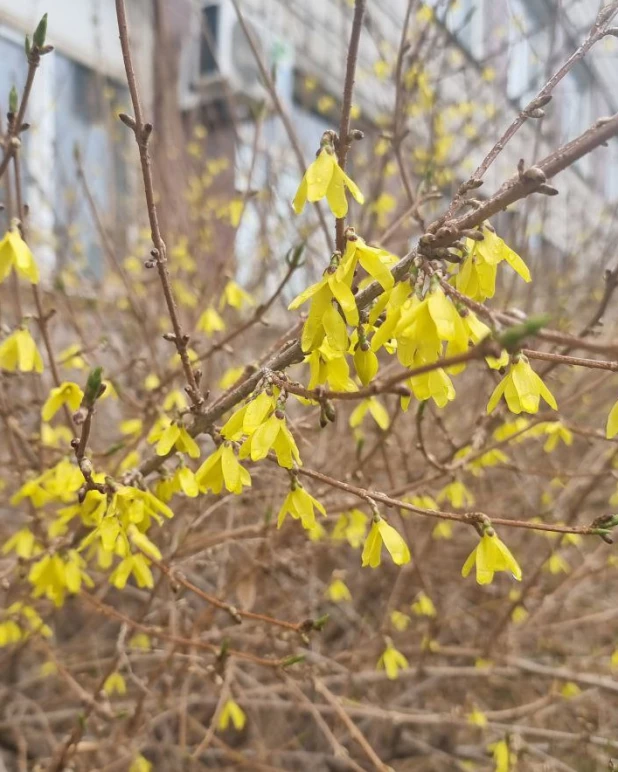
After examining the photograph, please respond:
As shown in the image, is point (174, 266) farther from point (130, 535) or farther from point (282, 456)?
point (282, 456)

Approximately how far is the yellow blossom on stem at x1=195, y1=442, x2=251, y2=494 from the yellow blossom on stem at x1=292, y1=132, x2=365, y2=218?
1.50 feet

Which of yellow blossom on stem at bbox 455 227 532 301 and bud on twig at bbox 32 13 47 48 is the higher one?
bud on twig at bbox 32 13 47 48

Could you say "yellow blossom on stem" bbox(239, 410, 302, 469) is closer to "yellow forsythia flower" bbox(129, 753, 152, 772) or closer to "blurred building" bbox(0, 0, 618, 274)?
"yellow forsythia flower" bbox(129, 753, 152, 772)

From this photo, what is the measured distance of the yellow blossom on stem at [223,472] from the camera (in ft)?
4.10

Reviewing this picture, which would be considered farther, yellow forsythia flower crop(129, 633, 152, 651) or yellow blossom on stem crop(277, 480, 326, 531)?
yellow forsythia flower crop(129, 633, 152, 651)

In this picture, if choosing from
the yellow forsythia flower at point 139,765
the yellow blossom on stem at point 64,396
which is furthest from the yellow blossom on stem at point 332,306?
the yellow forsythia flower at point 139,765

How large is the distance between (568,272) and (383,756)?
329 centimetres

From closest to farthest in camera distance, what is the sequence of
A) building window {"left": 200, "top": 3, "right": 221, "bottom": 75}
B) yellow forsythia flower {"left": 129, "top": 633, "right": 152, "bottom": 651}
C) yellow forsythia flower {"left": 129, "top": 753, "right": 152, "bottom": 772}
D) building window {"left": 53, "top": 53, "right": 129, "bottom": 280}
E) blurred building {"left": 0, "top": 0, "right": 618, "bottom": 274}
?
yellow forsythia flower {"left": 129, "top": 753, "right": 152, "bottom": 772}, yellow forsythia flower {"left": 129, "top": 633, "right": 152, "bottom": 651}, blurred building {"left": 0, "top": 0, "right": 618, "bottom": 274}, building window {"left": 53, "top": 53, "right": 129, "bottom": 280}, building window {"left": 200, "top": 3, "right": 221, "bottom": 75}

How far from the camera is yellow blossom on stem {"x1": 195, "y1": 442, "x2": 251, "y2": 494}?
125 cm

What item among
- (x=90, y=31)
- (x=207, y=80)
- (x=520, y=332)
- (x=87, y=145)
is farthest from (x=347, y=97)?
(x=90, y=31)

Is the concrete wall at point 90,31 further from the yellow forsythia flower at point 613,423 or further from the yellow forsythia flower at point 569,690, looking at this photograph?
the yellow forsythia flower at point 613,423

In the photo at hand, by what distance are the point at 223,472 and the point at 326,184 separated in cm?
54

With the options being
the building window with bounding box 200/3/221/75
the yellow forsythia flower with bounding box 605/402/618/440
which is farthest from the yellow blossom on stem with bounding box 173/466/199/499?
the building window with bounding box 200/3/221/75

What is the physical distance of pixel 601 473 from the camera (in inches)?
83.6
